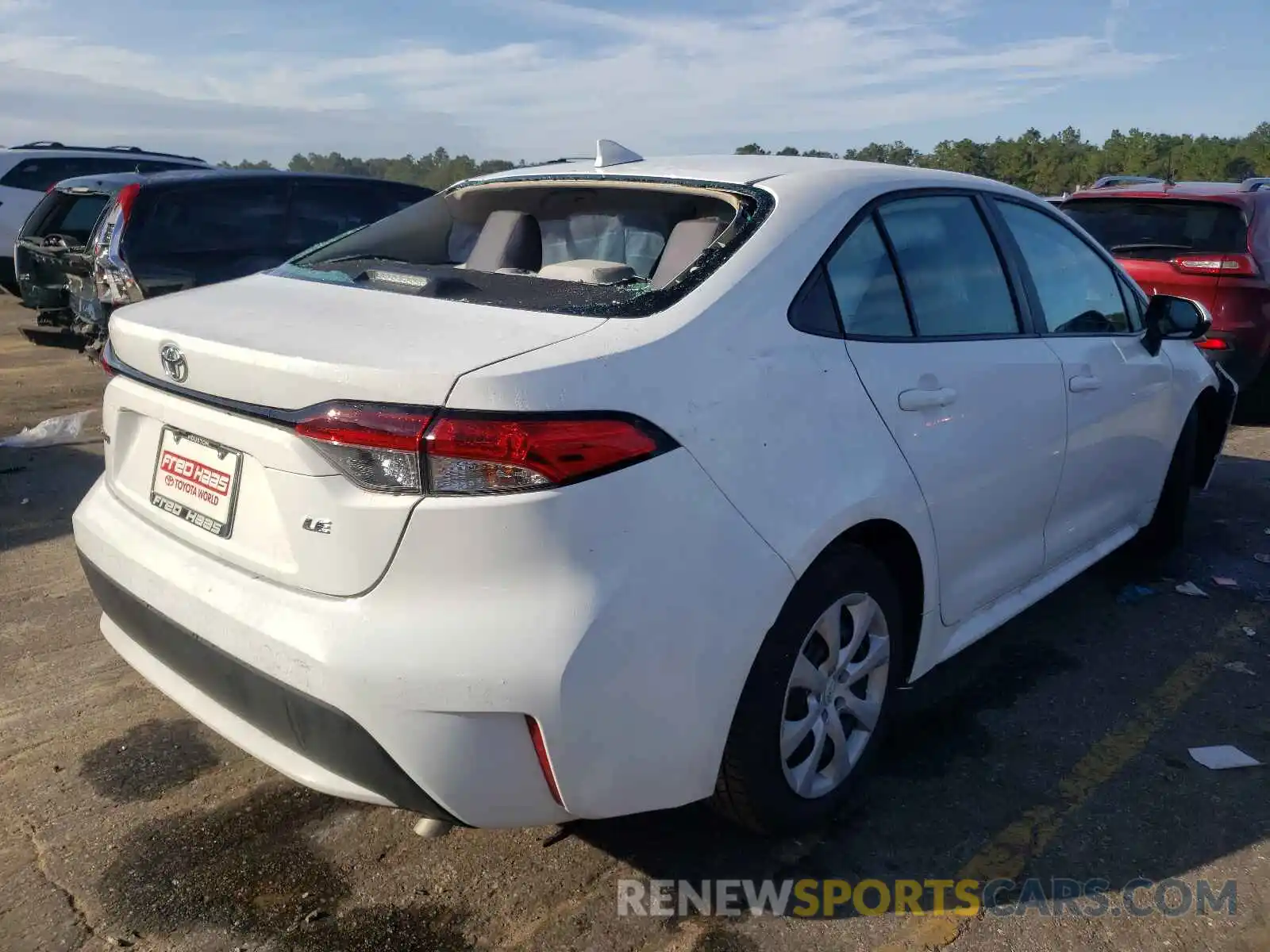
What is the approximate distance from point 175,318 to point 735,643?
153 centimetres

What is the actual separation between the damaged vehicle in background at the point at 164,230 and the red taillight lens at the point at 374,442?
221 inches

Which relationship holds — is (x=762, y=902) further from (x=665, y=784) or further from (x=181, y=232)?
(x=181, y=232)

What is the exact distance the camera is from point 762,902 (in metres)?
2.48

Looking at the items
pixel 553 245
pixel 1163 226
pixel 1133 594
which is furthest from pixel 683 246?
pixel 1163 226

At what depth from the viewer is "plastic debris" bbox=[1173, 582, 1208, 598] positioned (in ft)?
14.6

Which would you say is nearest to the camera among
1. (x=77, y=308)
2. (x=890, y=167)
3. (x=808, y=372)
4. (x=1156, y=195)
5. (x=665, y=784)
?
(x=665, y=784)

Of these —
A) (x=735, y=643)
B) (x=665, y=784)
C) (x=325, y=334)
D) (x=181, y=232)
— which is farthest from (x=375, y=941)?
(x=181, y=232)

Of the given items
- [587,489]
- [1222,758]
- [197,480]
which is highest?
[587,489]

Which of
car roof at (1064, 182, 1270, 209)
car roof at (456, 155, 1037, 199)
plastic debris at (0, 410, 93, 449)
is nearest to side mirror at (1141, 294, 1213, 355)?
car roof at (456, 155, 1037, 199)

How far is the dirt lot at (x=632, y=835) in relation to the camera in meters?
2.38

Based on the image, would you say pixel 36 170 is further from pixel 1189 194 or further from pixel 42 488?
pixel 1189 194

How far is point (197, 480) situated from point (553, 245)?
1305 millimetres

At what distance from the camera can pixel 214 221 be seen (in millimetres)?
7547

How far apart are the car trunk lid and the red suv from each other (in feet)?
19.1
